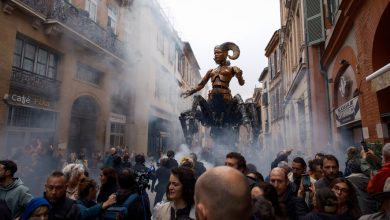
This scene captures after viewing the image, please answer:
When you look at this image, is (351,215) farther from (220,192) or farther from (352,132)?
(352,132)

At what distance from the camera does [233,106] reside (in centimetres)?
512

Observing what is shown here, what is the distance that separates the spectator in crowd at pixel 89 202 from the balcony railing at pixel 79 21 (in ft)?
30.7

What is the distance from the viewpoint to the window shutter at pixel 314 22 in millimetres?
10938

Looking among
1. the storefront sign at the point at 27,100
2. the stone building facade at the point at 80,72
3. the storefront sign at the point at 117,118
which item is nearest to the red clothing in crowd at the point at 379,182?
the stone building facade at the point at 80,72

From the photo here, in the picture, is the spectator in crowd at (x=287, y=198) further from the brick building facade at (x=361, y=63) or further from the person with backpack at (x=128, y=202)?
the brick building facade at (x=361, y=63)

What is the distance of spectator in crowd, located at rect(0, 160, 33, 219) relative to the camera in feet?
10.1

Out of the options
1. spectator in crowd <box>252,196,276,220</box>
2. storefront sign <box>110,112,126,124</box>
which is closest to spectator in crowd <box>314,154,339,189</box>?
spectator in crowd <box>252,196,276,220</box>

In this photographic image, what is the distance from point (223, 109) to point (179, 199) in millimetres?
2924

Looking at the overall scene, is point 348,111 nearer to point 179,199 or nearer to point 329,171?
point 329,171

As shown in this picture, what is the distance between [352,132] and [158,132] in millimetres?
14123

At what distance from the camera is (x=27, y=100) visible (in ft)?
33.6

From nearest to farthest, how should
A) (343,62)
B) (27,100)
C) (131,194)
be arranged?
(131,194), (343,62), (27,100)

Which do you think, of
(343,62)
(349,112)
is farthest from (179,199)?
(343,62)

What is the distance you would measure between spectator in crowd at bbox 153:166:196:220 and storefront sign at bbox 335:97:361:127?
6518 mm
